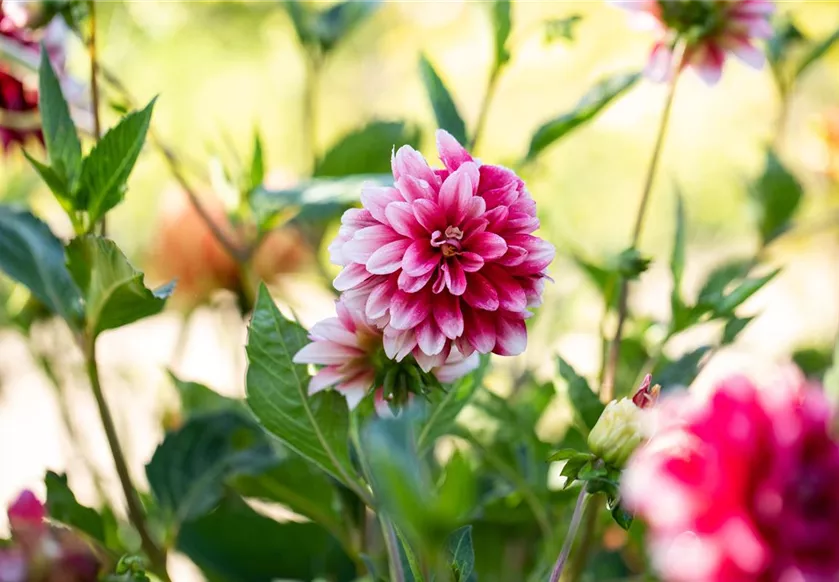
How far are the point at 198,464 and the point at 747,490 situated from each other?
28 centimetres

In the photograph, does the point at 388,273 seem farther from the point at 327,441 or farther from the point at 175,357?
the point at 175,357

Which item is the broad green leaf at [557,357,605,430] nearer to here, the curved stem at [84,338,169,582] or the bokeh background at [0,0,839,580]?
the bokeh background at [0,0,839,580]

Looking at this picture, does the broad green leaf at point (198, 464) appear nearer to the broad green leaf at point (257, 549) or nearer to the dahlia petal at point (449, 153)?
the broad green leaf at point (257, 549)

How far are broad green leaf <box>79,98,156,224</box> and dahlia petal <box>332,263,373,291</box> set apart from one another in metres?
0.10

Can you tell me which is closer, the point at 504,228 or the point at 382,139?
the point at 504,228

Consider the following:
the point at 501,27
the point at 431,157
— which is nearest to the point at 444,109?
the point at 501,27

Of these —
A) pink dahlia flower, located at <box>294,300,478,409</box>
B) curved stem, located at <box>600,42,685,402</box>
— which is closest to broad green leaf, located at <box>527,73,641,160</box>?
curved stem, located at <box>600,42,685,402</box>

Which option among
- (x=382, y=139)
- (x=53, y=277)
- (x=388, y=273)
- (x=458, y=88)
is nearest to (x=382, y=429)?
(x=388, y=273)

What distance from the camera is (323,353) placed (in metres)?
0.26

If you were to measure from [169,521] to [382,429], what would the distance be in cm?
22

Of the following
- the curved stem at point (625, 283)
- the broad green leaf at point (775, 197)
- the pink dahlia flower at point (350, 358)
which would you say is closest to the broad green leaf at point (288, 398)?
the pink dahlia flower at point (350, 358)

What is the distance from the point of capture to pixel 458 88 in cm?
121

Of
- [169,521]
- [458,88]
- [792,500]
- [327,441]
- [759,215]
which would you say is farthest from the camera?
[458,88]

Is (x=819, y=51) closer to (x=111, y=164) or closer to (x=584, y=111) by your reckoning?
(x=584, y=111)
